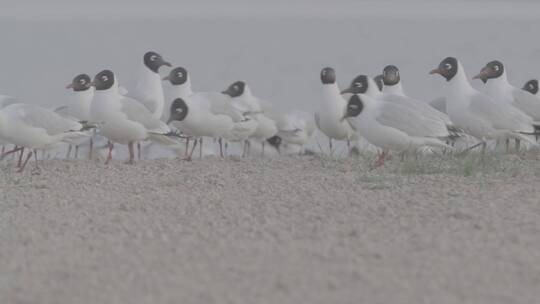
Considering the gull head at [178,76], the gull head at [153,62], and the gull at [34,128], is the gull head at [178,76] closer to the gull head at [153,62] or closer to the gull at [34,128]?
the gull head at [153,62]

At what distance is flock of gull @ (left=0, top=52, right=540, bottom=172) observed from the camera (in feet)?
25.4

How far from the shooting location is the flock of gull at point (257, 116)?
7.75 m

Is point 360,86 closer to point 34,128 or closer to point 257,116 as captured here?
point 257,116

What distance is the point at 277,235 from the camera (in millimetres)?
4773

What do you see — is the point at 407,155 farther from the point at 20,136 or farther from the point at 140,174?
the point at 20,136

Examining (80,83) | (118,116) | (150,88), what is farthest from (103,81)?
(150,88)

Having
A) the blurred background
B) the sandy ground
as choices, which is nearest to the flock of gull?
the sandy ground

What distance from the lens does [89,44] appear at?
15.3m

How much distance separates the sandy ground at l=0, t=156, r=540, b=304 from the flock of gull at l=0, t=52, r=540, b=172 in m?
0.50

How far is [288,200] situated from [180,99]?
3.51m

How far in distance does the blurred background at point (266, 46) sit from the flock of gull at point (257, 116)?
364 centimetres

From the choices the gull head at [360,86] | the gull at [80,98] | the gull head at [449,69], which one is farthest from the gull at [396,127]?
the gull at [80,98]

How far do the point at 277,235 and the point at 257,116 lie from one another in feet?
20.3

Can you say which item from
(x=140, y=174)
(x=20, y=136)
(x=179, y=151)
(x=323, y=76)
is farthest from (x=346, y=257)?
(x=179, y=151)
